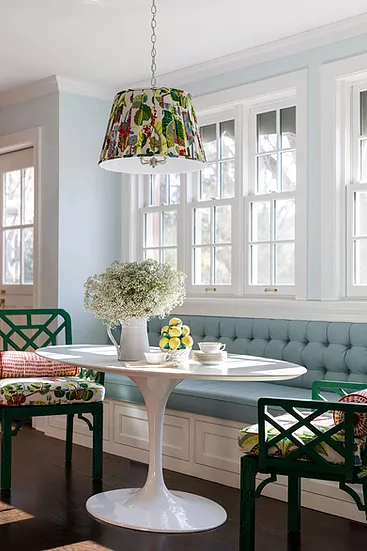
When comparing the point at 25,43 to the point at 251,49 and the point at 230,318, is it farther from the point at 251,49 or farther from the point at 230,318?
the point at 230,318

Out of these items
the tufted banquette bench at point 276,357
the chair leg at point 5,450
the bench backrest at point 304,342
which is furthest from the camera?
the bench backrest at point 304,342

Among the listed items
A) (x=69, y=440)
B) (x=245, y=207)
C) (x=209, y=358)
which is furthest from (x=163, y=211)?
(x=209, y=358)

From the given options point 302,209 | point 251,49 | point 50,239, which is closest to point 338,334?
point 302,209

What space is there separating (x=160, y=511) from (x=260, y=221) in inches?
88.9

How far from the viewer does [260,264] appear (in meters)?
4.83

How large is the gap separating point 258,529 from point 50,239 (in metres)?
3.01

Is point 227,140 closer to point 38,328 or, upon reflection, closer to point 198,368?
point 38,328

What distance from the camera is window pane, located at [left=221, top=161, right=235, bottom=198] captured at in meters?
5.05

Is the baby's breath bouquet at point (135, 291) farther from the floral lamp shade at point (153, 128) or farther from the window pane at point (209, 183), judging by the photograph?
the window pane at point (209, 183)

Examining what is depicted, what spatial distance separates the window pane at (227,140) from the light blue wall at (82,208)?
107cm

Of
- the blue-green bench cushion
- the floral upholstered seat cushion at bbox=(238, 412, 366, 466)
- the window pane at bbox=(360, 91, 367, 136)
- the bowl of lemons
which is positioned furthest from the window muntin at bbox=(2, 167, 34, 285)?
the floral upholstered seat cushion at bbox=(238, 412, 366, 466)

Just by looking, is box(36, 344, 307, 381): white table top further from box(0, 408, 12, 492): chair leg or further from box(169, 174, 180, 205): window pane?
box(169, 174, 180, 205): window pane

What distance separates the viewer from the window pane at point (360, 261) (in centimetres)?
423

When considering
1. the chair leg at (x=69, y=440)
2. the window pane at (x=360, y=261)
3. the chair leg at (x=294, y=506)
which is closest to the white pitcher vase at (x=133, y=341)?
the chair leg at (x=294, y=506)
